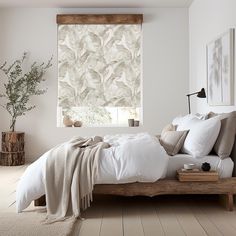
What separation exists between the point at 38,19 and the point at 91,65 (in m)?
1.31

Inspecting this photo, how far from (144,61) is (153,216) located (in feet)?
14.5

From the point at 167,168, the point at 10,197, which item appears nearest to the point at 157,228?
the point at 167,168

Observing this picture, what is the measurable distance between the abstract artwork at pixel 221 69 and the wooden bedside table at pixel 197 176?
1233 mm

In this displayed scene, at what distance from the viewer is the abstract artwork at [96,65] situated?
7.89 metres

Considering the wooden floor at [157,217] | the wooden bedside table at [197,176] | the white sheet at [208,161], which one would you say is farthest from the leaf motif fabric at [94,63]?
the wooden bedside table at [197,176]

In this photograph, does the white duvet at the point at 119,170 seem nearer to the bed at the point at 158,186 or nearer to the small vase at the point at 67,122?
the bed at the point at 158,186

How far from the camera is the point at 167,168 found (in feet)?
14.4

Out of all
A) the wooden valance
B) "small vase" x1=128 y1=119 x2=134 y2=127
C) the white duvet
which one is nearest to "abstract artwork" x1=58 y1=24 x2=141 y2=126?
the wooden valance

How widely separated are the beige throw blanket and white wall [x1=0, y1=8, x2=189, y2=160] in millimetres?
3760

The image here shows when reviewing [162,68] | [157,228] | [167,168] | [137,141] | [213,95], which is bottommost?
[157,228]

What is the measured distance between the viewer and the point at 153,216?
400 cm

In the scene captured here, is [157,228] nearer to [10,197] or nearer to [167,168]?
[167,168]

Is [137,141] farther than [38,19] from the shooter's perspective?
No

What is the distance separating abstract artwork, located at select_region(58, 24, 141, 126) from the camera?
7891 millimetres
